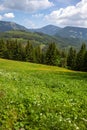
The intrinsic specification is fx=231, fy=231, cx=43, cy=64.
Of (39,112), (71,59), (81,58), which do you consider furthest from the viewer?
(71,59)

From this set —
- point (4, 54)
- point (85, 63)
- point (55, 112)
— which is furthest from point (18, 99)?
point (4, 54)

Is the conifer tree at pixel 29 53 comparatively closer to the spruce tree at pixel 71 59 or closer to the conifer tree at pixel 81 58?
the spruce tree at pixel 71 59

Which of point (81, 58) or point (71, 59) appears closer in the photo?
point (81, 58)

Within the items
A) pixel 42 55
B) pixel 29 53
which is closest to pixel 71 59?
pixel 42 55

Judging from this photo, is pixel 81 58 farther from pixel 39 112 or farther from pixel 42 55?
pixel 39 112

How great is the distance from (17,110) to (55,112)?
2463mm

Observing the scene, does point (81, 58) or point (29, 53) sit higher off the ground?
point (29, 53)

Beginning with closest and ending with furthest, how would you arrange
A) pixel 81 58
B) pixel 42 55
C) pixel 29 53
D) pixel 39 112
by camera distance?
pixel 39 112 → pixel 81 58 → pixel 29 53 → pixel 42 55

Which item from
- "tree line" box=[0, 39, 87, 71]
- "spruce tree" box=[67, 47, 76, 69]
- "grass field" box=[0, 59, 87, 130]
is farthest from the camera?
"spruce tree" box=[67, 47, 76, 69]

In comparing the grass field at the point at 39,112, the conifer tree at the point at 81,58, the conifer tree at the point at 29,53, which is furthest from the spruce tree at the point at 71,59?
the grass field at the point at 39,112

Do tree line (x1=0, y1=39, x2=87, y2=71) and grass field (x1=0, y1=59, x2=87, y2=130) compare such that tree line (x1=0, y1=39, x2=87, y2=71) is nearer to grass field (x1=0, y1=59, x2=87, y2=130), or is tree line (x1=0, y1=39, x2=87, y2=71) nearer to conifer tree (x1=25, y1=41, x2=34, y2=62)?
conifer tree (x1=25, y1=41, x2=34, y2=62)

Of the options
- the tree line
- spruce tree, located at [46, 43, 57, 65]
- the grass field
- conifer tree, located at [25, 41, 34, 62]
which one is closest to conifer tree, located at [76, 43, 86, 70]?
the tree line

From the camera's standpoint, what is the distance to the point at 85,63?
357ft

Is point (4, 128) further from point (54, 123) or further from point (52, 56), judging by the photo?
point (52, 56)
